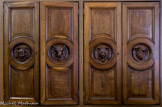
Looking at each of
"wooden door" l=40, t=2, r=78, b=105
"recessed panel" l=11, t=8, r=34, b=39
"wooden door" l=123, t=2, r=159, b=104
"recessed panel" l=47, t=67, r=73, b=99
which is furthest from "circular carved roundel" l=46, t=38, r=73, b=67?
"wooden door" l=123, t=2, r=159, b=104

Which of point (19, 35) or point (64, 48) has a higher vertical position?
point (19, 35)

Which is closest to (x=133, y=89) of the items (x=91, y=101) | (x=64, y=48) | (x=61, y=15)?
(x=91, y=101)

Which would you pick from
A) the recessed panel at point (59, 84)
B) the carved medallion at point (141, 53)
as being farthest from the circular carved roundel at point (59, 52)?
the carved medallion at point (141, 53)

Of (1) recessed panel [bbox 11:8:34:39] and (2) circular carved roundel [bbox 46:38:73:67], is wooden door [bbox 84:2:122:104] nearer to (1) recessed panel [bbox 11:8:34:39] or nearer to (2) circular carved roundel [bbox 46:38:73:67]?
(2) circular carved roundel [bbox 46:38:73:67]

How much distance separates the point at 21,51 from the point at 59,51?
51 cm

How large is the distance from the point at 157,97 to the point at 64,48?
1400mm

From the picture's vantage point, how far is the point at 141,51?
2400 millimetres

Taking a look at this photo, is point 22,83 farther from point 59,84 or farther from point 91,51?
point 91,51

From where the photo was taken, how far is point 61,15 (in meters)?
2.42

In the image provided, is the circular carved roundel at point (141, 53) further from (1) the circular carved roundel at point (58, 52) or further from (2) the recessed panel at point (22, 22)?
(2) the recessed panel at point (22, 22)

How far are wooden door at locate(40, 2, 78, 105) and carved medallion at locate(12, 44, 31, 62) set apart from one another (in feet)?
0.65

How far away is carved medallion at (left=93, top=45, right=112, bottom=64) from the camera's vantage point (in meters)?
2.41

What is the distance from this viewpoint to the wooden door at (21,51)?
243 cm

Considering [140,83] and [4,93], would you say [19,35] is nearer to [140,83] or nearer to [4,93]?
[4,93]
